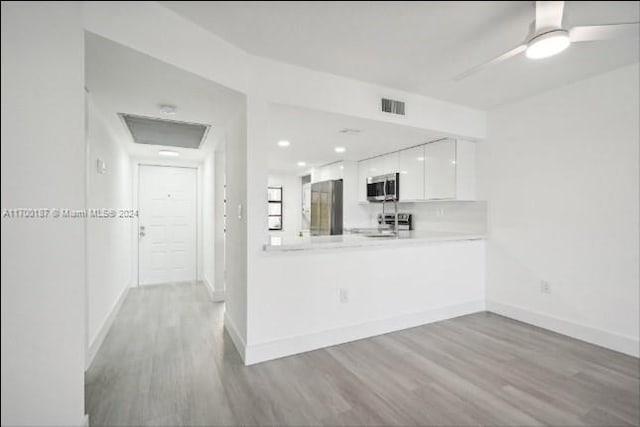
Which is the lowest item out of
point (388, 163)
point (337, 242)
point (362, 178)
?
point (337, 242)

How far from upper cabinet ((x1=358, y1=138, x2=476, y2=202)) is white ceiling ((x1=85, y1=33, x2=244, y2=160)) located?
2582 mm

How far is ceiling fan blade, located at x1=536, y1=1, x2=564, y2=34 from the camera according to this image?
168 centimetres

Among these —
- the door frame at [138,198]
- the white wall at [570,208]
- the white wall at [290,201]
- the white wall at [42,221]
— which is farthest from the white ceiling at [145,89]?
the white wall at [290,201]

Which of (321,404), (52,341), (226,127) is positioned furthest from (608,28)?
(52,341)

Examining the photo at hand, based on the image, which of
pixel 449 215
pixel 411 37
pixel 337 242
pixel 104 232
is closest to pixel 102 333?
pixel 104 232

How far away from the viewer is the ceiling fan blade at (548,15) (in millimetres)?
1683

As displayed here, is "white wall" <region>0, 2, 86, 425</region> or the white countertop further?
the white countertop

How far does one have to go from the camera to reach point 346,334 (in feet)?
9.31

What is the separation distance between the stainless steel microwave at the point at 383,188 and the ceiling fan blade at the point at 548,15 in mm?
2828

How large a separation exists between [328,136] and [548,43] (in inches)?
88.7

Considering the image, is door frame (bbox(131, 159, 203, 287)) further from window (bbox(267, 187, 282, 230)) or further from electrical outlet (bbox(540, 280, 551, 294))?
electrical outlet (bbox(540, 280, 551, 294))

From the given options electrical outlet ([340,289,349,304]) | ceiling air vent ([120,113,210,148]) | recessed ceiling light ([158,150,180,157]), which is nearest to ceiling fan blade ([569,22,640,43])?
electrical outlet ([340,289,349,304])

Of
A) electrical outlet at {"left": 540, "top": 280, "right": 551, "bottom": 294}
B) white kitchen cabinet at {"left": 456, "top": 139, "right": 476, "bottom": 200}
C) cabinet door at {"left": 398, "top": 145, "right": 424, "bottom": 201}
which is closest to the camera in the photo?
electrical outlet at {"left": 540, "top": 280, "right": 551, "bottom": 294}

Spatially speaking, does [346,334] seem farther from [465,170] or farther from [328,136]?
[465,170]
